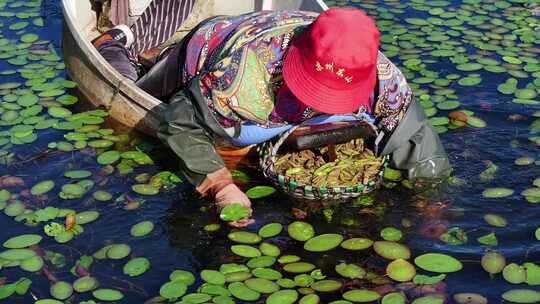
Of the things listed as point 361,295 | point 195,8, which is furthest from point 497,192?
point 195,8

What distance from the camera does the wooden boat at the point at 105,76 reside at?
399 cm

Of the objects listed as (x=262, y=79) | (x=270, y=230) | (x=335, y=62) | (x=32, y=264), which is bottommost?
(x=32, y=264)

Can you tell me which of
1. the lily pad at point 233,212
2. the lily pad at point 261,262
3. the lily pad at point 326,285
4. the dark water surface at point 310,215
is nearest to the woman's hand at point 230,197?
the lily pad at point 233,212

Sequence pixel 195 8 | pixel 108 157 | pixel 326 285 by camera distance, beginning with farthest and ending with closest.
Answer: pixel 195 8 → pixel 108 157 → pixel 326 285

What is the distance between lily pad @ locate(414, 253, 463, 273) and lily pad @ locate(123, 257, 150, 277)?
1.14 metres

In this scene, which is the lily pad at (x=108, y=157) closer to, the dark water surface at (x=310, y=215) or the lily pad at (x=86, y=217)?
the dark water surface at (x=310, y=215)

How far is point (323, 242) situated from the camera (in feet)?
11.1

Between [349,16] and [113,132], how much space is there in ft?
6.12

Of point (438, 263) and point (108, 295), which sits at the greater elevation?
point (438, 263)

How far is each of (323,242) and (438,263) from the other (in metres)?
0.50

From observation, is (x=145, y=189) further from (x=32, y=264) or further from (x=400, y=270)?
(x=400, y=270)

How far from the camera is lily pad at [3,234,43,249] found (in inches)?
133

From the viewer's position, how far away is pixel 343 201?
144 inches

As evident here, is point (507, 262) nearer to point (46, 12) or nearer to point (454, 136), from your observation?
point (454, 136)
